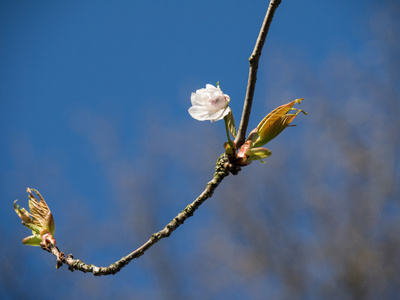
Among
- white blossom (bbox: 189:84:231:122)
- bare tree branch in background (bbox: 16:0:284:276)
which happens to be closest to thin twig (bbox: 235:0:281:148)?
bare tree branch in background (bbox: 16:0:284:276)

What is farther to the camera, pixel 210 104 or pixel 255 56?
pixel 210 104

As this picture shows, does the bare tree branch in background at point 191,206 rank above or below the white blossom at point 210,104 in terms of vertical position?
below

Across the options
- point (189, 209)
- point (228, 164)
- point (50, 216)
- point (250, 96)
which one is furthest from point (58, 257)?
point (250, 96)

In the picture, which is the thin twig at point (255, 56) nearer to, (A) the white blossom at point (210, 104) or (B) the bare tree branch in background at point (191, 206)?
(B) the bare tree branch in background at point (191, 206)

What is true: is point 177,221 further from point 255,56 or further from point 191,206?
point 255,56

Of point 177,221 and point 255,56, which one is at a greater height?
point 255,56

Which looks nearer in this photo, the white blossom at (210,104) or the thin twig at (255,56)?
the thin twig at (255,56)

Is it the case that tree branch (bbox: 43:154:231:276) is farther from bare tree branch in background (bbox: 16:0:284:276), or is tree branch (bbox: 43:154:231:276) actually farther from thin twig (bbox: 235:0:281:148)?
thin twig (bbox: 235:0:281:148)

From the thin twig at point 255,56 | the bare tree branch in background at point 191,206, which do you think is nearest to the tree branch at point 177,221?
the bare tree branch in background at point 191,206

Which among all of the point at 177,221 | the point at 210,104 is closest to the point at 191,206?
the point at 177,221
